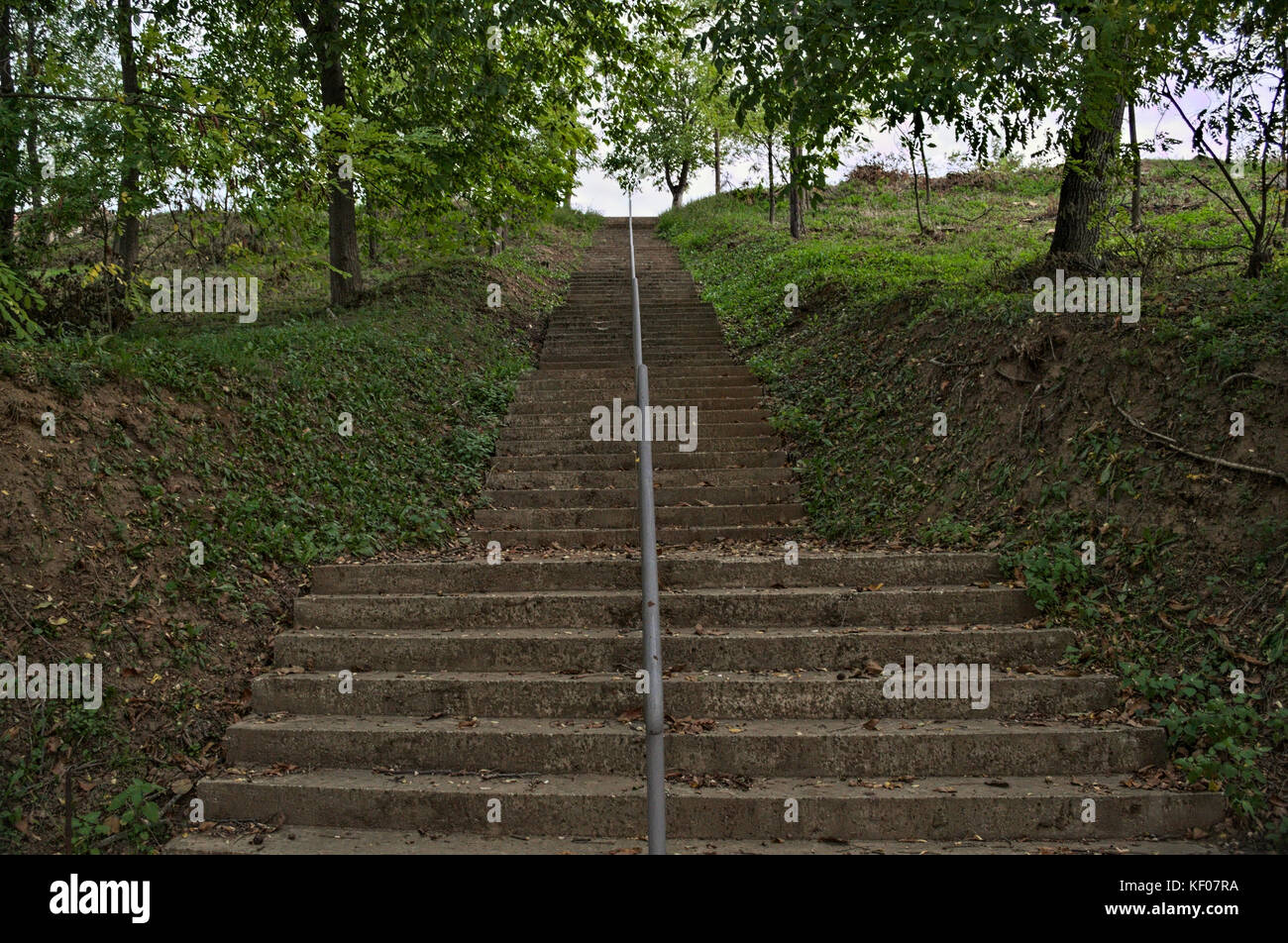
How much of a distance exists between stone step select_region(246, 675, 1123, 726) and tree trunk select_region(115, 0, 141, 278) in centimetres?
409

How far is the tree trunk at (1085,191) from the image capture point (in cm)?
702

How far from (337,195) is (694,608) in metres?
7.82

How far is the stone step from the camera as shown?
13.8ft

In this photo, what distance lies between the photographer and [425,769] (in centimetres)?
406

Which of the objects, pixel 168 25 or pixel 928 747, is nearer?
Result: pixel 928 747

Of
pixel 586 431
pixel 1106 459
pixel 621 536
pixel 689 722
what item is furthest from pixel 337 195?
pixel 1106 459

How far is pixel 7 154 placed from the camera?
23.3 feet

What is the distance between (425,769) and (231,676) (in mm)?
1257

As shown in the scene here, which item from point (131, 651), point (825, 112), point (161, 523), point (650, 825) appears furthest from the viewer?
point (825, 112)

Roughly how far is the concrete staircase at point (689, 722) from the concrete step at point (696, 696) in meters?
0.01

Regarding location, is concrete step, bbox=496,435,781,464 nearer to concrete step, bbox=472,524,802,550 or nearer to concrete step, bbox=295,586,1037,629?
concrete step, bbox=472,524,802,550

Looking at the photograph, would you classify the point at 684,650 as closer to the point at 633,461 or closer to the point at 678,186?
the point at 633,461
